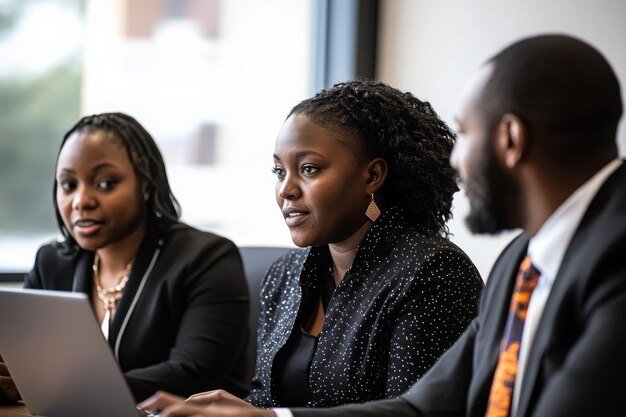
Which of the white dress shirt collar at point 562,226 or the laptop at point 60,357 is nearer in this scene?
the white dress shirt collar at point 562,226

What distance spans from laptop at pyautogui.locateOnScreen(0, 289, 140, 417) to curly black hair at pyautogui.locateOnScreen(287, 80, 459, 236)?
0.69m

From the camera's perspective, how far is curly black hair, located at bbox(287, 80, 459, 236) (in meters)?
2.03

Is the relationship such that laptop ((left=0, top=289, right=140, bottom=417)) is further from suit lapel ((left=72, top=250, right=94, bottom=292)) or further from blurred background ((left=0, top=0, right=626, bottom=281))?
blurred background ((left=0, top=0, right=626, bottom=281))

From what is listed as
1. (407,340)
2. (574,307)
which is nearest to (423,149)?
→ (407,340)

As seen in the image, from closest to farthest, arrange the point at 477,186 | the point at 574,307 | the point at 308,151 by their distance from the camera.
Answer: the point at 574,307 → the point at 477,186 → the point at 308,151

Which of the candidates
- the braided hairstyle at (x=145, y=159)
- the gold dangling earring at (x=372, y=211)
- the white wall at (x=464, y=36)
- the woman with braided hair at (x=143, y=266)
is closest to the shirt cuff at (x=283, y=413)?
the gold dangling earring at (x=372, y=211)

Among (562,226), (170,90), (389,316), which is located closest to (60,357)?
(389,316)

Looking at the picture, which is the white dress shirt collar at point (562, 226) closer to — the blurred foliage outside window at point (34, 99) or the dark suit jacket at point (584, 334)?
the dark suit jacket at point (584, 334)

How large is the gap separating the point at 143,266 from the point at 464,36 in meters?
1.51

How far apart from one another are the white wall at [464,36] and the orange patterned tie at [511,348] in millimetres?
1612

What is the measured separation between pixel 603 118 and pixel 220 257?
1.41 m

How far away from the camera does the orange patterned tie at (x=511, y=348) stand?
1.35 meters

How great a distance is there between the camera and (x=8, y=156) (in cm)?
331

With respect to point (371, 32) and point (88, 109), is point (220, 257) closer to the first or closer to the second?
point (88, 109)
